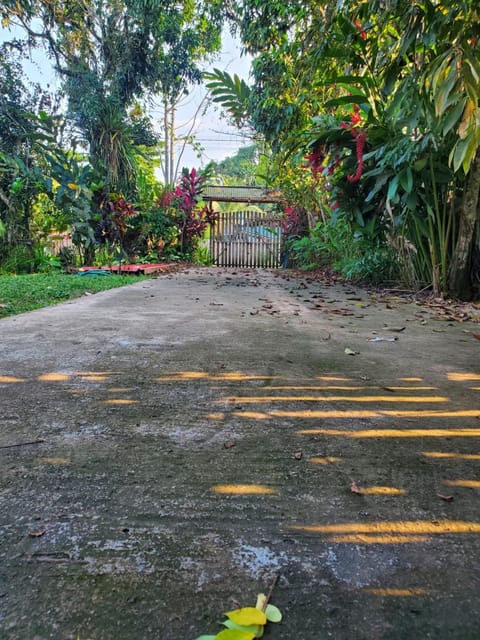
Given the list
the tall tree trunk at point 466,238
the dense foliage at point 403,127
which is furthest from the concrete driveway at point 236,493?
the tall tree trunk at point 466,238

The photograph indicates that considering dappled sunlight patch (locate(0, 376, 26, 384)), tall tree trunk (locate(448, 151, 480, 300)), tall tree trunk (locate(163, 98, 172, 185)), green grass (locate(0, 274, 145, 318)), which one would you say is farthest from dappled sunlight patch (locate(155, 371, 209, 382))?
tall tree trunk (locate(163, 98, 172, 185))

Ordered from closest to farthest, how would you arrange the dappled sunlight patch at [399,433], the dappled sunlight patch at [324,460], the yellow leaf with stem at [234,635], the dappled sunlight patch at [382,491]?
the yellow leaf with stem at [234,635]
the dappled sunlight patch at [382,491]
the dappled sunlight patch at [324,460]
the dappled sunlight patch at [399,433]

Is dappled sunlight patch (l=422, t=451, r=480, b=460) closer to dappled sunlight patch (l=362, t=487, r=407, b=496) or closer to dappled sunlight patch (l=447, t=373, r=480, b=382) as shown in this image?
dappled sunlight patch (l=362, t=487, r=407, b=496)

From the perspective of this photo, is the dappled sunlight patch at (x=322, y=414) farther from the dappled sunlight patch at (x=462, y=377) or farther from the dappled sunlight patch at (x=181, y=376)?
the dappled sunlight patch at (x=462, y=377)

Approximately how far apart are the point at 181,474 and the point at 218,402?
0.44 metres

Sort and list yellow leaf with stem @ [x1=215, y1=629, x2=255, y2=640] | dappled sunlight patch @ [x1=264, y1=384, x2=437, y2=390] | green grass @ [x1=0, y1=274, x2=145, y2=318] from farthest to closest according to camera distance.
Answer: green grass @ [x1=0, y1=274, x2=145, y2=318] → dappled sunlight patch @ [x1=264, y1=384, x2=437, y2=390] → yellow leaf with stem @ [x1=215, y1=629, x2=255, y2=640]

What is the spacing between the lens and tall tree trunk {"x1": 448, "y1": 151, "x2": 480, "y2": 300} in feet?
12.1

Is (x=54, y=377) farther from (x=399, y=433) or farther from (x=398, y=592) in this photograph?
(x=398, y=592)

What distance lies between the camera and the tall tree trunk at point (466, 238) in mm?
3691

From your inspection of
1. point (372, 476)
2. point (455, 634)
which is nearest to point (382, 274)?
point (372, 476)

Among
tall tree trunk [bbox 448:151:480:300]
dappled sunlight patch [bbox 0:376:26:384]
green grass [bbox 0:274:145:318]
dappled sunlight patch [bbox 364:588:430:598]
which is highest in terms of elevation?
tall tree trunk [bbox 448:151:480:300]

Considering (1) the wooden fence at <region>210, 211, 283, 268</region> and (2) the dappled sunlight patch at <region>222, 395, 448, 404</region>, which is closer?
(2) the dappled sunlight patch at <region>222, 395, 448, 404</region>

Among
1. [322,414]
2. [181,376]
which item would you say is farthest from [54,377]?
[322,414]

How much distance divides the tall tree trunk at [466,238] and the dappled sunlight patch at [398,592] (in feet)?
12.3
